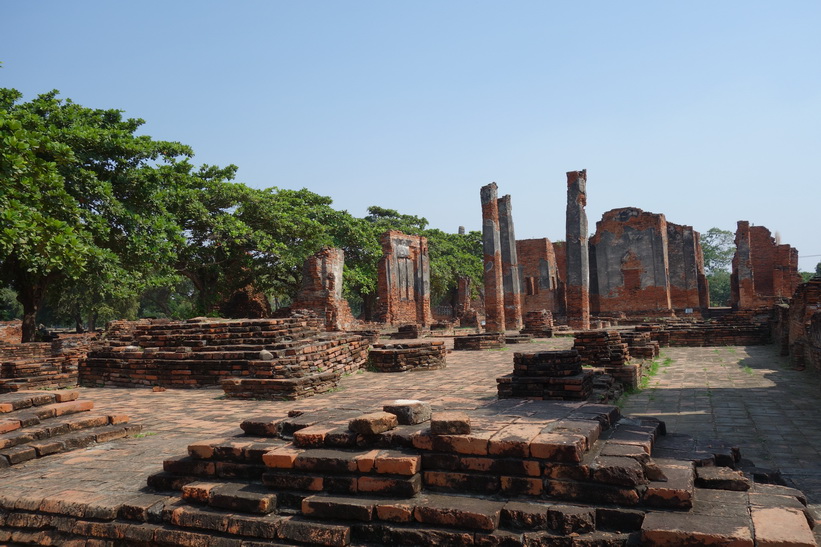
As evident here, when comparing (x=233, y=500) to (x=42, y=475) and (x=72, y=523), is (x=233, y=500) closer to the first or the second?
(x=72, y=523)

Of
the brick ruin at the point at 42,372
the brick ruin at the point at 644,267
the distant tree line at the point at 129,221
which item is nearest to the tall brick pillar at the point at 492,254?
the distant tree line at the point at 129,221

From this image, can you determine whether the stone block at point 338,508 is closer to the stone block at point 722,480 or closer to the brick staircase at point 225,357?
the stone block at point 722,480

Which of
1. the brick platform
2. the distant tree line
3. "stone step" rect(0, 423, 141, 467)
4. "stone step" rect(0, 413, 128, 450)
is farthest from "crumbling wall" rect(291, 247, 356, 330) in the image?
"stone step" rect(0, 423, 141, 467)

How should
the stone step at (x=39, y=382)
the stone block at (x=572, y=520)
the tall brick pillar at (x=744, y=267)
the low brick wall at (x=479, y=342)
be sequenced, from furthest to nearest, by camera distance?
the tall brick pillar at (x=744, y=267), the low brick wall at (x=479, y=342), the stone step at (x=39, y=382), the stone block at (x=572, y=520)

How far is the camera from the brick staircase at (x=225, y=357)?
760cm

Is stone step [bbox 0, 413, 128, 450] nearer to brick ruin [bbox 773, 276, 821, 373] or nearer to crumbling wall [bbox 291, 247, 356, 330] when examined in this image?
brick ruin [bbox 773, 276, 821, 373]

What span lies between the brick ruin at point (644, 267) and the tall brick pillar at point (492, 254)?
875 cm

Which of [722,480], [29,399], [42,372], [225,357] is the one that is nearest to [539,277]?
[225,357]

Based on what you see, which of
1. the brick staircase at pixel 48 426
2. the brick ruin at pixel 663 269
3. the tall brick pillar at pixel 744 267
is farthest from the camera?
the brick ruin at pixel 663 269

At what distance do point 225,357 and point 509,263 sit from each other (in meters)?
15.1

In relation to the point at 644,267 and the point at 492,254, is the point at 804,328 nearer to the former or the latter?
the point at 492,254

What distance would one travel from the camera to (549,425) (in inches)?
122

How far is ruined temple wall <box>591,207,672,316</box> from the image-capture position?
88.3 feet

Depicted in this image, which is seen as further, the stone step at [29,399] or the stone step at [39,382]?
the stone step at [39,382]
